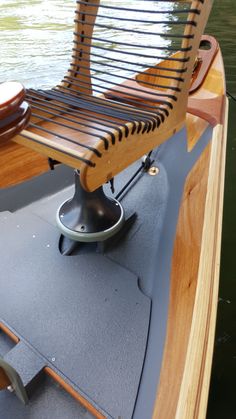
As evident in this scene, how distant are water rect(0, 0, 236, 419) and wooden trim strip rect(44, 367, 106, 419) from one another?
63cm

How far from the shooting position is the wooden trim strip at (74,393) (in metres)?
0.78

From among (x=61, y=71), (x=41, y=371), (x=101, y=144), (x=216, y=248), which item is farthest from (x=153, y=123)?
(x=61, y=71)

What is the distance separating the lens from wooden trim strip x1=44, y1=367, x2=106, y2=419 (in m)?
0.78

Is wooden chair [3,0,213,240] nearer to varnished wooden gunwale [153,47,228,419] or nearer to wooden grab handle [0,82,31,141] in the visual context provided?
wooden grab handle [0,82,31,141]

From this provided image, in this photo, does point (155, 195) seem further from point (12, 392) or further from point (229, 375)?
point (12, 392)

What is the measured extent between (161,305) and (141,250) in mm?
246

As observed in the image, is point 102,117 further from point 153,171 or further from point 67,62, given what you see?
point 67,62

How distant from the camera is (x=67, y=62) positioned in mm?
3896

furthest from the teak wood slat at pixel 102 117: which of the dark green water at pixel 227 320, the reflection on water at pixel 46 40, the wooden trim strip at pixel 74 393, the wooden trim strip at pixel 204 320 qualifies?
the reflection on water at pixel 46 40

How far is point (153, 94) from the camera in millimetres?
1117

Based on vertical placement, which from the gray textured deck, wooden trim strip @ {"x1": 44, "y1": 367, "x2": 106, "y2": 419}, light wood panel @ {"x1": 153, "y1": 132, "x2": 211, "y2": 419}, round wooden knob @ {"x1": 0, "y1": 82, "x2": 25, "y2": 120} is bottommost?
wooden trim strip @ {"x1": 44, "y1": 367, "x2": 106, "y2": 419}

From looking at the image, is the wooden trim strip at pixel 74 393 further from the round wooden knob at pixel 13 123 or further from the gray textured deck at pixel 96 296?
the round wooden knob at pixel 13 123

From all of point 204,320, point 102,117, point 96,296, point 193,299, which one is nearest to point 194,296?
point 193,299

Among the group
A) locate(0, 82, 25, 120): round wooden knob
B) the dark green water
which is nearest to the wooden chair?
locate(0, 82, 25, 120): round wooden knob
